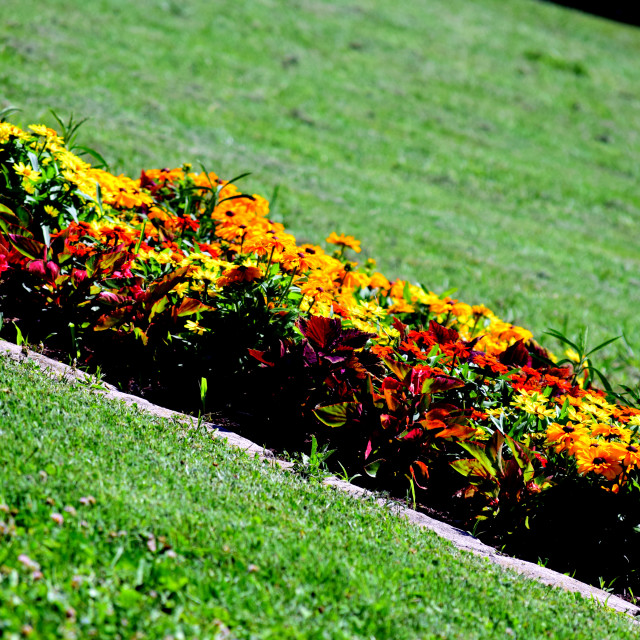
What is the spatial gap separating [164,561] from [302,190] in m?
6.96

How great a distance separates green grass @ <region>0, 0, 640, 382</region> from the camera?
26.6ft

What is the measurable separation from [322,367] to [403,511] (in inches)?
29.9

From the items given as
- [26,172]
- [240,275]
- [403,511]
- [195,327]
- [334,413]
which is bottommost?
[403,511]

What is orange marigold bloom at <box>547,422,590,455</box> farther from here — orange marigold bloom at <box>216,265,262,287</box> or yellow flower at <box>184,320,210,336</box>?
yellow flower at <box>184,320,210,336</box>

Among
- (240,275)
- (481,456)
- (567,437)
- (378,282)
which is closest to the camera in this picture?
(481,456)

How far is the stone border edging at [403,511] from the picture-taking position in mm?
2971

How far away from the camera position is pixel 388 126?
13.1 meters

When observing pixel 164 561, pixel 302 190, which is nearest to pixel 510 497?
pixel 164 561

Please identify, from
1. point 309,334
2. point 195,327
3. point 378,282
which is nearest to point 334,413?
point 309,334

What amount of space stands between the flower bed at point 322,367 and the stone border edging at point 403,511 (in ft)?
0.49

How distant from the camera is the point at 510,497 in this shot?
3246 mm

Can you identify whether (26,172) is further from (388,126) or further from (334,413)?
(388,126)

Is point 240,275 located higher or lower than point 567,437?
higher

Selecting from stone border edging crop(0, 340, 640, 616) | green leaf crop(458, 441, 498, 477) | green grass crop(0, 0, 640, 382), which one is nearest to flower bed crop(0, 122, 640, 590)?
green leaf crop(458, 441, 498, 477)
